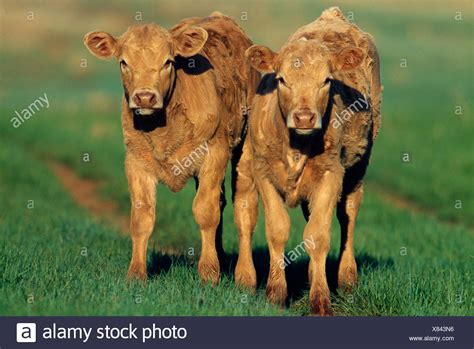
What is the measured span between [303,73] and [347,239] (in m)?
3.28

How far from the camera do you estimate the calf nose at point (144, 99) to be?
31.6ft

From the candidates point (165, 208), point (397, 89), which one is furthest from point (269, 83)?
point (397, 89)

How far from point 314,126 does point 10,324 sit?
3.12 meters

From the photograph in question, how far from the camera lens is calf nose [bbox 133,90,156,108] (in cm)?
964

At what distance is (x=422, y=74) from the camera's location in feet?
170

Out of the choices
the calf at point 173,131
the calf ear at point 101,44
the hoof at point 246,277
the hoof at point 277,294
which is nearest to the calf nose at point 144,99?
the calf at point 173,131

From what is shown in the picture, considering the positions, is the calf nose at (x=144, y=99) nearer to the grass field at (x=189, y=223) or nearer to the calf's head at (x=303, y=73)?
the calf's head at (x=303, y=73)

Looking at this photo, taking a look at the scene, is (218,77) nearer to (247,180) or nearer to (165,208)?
(247,180)

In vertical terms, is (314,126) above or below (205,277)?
above

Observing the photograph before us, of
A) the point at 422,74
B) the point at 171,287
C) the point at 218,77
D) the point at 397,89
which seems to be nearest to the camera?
the point at 171,287

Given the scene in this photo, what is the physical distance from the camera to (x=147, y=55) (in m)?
10.0

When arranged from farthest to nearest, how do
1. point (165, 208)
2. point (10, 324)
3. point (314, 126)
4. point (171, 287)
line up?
1. point (165, 208)
2. point (171, 287)
3. point (314, 126)
4. point (10, 324)

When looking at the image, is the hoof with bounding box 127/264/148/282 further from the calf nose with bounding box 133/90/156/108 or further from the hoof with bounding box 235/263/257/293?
the calf nose with bounding box 133/90/156/108

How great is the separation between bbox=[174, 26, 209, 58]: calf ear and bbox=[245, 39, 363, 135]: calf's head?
90cm
